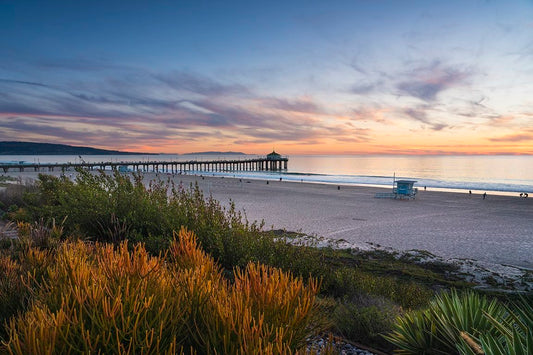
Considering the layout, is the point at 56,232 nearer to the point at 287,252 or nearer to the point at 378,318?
the point at 287,252

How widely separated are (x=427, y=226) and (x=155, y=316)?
16.6 meters

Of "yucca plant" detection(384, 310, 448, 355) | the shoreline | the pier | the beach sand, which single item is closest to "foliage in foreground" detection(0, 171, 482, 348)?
"yucca plant" detection(384, 310, 448, 355)

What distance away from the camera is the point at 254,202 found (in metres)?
24.9

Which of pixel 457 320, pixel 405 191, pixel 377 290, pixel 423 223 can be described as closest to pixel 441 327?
pixel 457 320

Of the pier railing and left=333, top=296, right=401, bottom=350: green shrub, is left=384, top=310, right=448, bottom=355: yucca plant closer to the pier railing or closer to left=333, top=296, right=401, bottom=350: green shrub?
left=333, top=296, right=401, bottom=350: green shrub

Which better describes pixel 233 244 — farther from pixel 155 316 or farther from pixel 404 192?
pixel 404 192

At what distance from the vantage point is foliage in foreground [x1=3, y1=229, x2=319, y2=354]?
1944 millimetres

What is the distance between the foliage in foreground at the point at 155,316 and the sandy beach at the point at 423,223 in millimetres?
6323

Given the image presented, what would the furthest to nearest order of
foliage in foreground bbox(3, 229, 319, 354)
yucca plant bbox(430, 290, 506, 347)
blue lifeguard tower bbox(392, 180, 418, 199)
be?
blue lifeguard tower bbox(392, 180, 418, 199) < yucca plant bbox(430, 290, 506, 347) < foliage in foreground bbox(3, 229, 319, 354)

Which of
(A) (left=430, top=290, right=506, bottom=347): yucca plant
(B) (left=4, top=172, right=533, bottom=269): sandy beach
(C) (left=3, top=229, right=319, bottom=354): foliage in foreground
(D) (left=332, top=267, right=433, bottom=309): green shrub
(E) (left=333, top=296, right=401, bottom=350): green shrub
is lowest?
(B) (left=4, top=172, right=533, bottom=269): sandy beach

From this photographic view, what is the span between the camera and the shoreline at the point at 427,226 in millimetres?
11141

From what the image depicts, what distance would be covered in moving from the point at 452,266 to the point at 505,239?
6.99 meters

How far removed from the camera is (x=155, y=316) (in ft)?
7.38

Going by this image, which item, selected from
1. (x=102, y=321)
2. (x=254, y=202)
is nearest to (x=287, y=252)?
(x=102, y=321)
